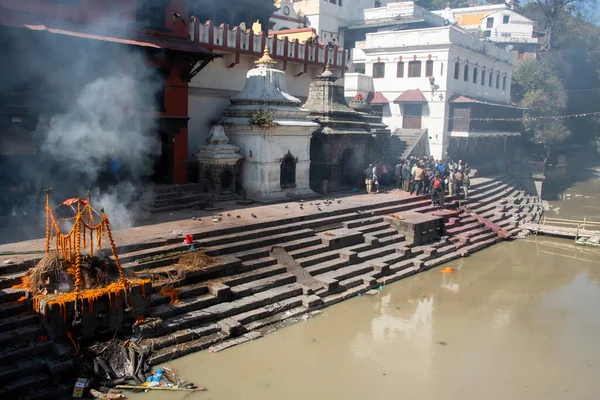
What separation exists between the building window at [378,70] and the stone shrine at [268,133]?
13847 millimetres

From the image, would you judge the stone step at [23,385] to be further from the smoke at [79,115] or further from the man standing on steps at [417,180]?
the man standing on steps at [417,180]

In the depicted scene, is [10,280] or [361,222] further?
[361,222]

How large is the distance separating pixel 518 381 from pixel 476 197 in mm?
13064

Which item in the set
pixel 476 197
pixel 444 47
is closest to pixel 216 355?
pixel 476 197

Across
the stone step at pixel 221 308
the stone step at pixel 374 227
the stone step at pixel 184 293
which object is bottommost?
the stone step at pixel 221 308

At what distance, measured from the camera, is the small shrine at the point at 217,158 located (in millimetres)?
14672

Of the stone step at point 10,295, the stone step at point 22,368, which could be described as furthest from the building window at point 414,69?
the stone step at point 22,368

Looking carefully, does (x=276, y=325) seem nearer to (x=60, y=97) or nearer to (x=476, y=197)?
(x=60, y=97)

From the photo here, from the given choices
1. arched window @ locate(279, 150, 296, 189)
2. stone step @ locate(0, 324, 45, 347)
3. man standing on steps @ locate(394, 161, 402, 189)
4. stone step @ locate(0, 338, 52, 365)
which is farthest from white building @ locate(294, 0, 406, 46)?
stone step @ locate(0, 338, 52, 365)

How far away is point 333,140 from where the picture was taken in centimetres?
1744

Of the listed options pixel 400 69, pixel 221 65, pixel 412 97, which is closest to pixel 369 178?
pixel 221 65

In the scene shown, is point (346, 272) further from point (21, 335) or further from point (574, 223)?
point (574, 223)

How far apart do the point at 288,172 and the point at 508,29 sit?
3595cm

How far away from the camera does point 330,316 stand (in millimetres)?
9805
